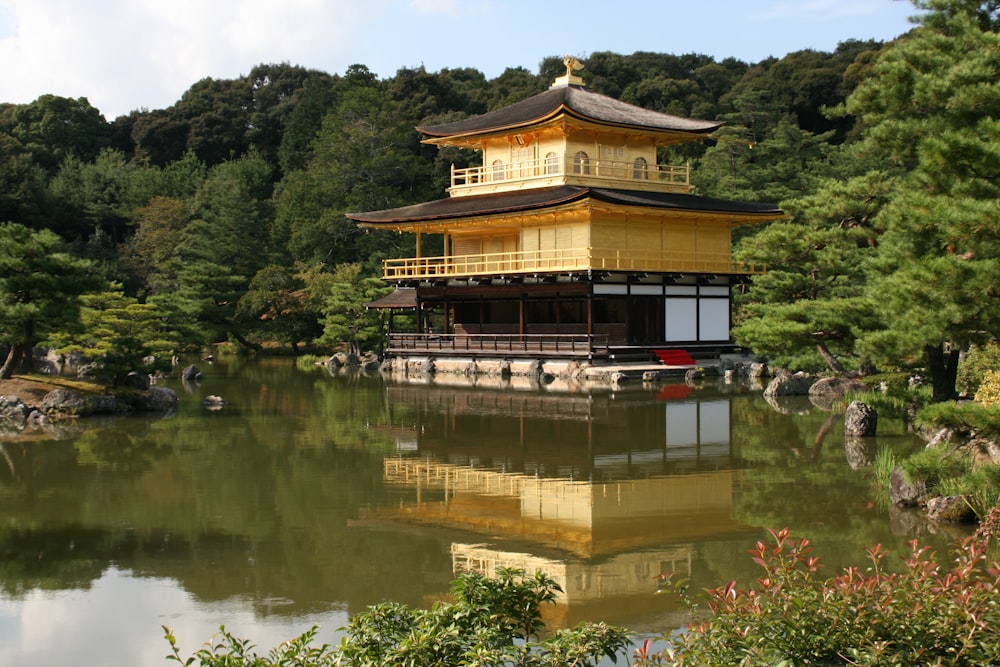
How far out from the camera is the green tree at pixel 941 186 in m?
8.75

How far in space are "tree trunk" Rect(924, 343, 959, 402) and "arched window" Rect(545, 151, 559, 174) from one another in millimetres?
20678

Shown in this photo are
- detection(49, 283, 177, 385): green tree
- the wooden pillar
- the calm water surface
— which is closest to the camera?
the calm water surface

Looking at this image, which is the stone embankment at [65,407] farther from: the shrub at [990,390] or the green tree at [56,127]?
the green tree at [56,127]

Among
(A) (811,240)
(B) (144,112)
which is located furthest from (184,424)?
(B) (144,112)

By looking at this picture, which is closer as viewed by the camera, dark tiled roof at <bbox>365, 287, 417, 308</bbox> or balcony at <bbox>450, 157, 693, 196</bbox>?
balcony at <bbox>450, 157, 693, 196</bbox>

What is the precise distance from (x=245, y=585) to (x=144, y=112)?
7435 centimetres

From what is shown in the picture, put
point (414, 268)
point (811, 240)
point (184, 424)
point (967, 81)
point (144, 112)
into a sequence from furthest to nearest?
point (144, 112), point (414, 268), point (811, 240), point (184, 424), point (967, 81)

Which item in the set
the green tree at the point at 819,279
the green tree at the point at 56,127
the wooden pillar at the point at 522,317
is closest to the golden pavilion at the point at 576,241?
the wooden pillar at the point at 522,317

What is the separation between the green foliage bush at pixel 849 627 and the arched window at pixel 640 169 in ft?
96.8

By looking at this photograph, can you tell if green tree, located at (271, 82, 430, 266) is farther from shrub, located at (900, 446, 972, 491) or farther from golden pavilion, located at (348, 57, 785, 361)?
shrub, located at (900, 446, 972, 491)

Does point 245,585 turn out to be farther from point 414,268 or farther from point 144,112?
point 144,112

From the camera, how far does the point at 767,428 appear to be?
55.1ft

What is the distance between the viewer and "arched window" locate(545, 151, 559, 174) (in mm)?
32844

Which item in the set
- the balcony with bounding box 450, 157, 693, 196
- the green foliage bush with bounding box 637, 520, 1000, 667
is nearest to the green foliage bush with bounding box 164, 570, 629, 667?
the green foliage bush with bounding box 637, 520, 1000, 667
